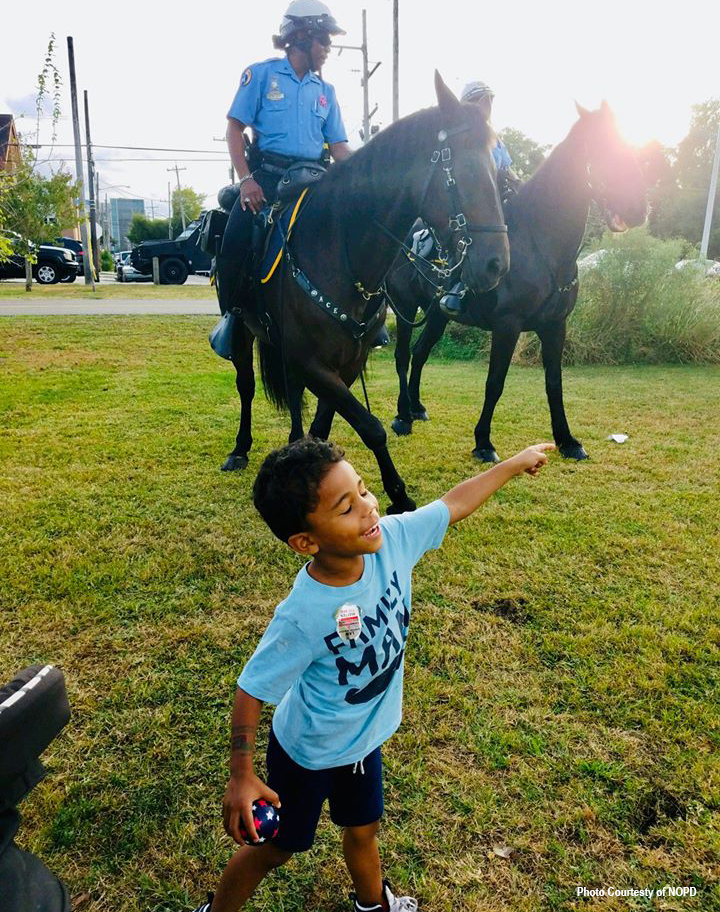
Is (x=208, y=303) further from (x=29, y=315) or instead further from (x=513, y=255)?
(x=513, y=255)

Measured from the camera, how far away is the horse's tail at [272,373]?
488 centimetres

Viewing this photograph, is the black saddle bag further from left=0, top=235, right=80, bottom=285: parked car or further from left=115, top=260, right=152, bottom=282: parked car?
left=115, top=260, right=152, bottom=282: parked car

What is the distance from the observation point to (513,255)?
5371 mm

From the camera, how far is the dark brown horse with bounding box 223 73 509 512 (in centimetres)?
347

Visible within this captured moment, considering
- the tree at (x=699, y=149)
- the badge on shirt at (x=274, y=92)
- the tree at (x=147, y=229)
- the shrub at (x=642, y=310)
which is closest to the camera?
the badge on shirt at (x=274, y=92)

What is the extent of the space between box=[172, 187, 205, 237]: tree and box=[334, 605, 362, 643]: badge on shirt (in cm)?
6083

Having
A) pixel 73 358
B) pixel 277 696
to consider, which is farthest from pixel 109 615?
pixel 73 358

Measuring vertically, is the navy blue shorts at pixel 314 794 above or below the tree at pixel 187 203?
below

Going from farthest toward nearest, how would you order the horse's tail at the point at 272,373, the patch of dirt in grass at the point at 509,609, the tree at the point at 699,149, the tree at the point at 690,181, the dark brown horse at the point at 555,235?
the tree at the point at 699,149
the tree at the point at 690,181
the dark brown horse at the point at 555,235
the horse's tail at the point at 272,373
the patch of dirt in grass at the point at 509,609

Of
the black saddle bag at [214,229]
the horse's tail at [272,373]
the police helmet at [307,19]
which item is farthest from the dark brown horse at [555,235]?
the police helmet at [307,19]

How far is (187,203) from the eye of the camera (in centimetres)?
6284

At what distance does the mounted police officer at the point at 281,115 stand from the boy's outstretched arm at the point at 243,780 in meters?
3.39

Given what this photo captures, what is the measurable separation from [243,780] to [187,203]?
68.5 metres

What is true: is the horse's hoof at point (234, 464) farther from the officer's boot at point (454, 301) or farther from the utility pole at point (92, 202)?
the utility pole at point (92, 202)
